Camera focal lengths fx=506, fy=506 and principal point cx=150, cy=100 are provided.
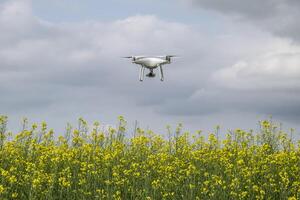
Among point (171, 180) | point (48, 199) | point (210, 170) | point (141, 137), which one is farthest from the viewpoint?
point (141, 137)

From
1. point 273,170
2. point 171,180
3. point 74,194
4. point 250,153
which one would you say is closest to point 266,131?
point 250,153

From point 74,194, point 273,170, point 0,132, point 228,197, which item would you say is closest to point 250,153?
point 273,170

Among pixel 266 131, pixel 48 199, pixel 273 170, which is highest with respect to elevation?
pixel 266 131

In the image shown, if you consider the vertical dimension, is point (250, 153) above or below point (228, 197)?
above

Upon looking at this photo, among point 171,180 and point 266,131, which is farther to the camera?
point 266,131

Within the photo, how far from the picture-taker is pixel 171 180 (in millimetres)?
10633

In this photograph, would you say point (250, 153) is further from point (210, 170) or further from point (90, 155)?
point (90, 155)

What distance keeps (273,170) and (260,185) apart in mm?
791

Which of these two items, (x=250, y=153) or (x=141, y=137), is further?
(x=141, y=137)

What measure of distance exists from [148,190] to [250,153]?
3.73m

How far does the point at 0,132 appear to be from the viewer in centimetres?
1293

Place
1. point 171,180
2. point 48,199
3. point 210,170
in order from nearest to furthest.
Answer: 1. point 48,199
2. point 171,180
3. point 210,170

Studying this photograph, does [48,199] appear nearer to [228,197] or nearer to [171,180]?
[171,180]

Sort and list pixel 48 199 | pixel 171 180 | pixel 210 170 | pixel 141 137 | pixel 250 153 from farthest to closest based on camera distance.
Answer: pixel 141 137 < pixel 250 153 < pixel 210 170 < pixel 171 180 < pixel 48 199
